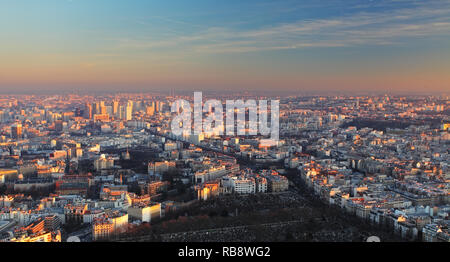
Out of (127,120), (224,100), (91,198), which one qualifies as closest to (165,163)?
(91,198)

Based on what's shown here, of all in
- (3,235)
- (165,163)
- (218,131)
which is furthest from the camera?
(218,131)

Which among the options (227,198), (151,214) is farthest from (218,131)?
(151,214)

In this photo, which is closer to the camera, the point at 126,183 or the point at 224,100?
the point at 126,183
